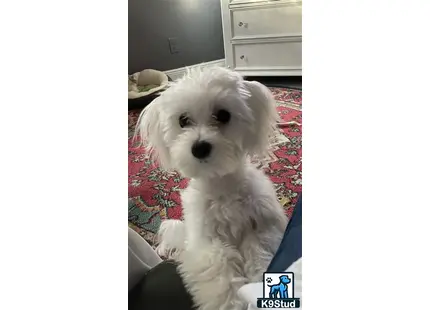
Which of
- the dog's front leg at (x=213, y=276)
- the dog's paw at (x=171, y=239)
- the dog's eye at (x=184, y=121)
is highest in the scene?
the dog's eye at (x=184, y=121)

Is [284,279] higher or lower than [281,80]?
lower

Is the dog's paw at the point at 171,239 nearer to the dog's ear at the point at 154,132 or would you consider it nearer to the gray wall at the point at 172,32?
the dog's ear at the point at 154,132

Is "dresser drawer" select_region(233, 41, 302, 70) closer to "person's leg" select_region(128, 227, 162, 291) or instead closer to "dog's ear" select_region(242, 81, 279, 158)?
"dog's ear" select_region(242, 81, 279, 158)

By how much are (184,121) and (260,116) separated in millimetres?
159

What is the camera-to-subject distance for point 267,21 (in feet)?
2.05

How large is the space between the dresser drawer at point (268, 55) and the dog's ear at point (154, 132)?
0.62 ft

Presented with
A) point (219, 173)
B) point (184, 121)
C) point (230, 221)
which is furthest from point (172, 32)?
point (230, 221)

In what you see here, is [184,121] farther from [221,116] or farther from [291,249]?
[291,249]

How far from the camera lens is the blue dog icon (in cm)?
51

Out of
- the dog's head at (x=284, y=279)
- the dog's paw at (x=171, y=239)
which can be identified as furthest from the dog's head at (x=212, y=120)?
the dog's head at (x=284, y=279)

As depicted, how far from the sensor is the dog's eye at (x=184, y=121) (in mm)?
790
